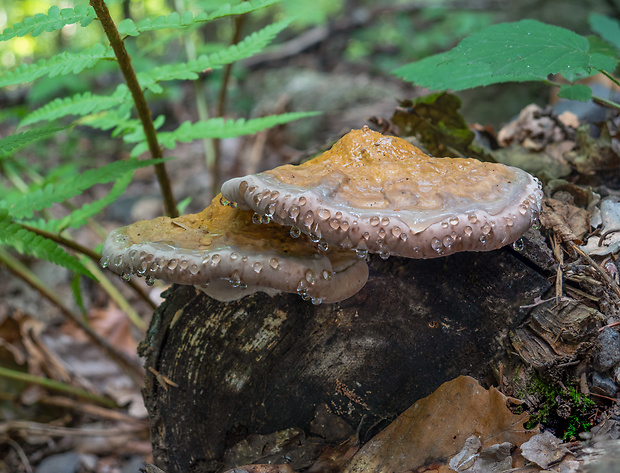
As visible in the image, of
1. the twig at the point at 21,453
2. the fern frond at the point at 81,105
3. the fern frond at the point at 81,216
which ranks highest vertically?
the fern frond at the point at 81,105

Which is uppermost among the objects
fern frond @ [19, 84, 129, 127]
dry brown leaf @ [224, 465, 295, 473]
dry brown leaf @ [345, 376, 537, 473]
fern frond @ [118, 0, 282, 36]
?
fern frond @ [118, 0, 282, 36]

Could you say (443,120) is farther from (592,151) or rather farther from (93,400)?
(93,400)

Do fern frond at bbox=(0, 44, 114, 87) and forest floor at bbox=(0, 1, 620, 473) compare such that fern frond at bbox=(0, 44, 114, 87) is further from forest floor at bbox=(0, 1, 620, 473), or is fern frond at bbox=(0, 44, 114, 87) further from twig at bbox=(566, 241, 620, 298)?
twig at bbox=(566, 241, 620, 298)

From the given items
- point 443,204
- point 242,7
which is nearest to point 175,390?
point 443,204

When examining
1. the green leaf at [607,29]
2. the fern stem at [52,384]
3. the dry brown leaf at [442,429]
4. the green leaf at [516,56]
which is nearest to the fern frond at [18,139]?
the green leaf at [516,56]

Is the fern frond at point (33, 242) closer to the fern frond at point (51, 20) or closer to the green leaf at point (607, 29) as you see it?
the fern frond at point (51, 20)

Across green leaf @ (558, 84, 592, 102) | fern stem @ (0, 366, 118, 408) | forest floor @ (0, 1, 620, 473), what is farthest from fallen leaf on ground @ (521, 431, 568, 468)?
fern stem @ (0, 366, 118, 408)

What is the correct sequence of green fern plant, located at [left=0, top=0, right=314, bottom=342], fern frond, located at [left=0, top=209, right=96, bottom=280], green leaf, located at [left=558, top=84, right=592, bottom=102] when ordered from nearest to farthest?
green fern plant, located at [left=0, top=0, right=314, bottom=342] < fern frond, located at [left=0, top=209, right=96, bottom=280] < green leaf, located at [left=558, top=84, right=592, bottom=102]
